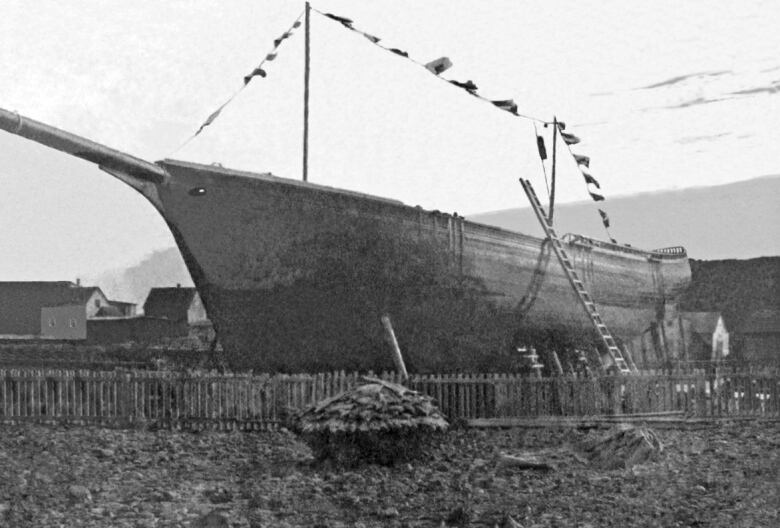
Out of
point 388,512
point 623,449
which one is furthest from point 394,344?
point 388,512

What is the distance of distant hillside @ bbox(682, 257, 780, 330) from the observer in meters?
42.8

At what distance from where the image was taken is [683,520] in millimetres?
8617

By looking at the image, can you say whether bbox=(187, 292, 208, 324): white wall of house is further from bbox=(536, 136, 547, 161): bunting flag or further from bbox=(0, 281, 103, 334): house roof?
bbox=(536, 136, 547, 161): bunting flag

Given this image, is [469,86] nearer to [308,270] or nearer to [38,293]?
[308,270]

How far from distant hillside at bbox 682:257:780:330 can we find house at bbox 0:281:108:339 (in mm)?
37859

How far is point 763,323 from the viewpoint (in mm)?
40625

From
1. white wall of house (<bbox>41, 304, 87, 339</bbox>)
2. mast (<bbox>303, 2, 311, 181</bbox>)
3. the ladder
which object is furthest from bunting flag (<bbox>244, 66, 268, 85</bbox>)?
white wall of house (<bbox>41, 304, 87, 339</bbox>)

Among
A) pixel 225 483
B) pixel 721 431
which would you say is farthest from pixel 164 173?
pixel 721 431

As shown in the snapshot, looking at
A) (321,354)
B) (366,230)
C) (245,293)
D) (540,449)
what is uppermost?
(366,230)

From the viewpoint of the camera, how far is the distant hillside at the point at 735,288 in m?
42.8

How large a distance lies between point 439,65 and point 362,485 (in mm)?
11698

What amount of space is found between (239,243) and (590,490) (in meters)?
9.55

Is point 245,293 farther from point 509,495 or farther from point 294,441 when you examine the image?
point 509,495

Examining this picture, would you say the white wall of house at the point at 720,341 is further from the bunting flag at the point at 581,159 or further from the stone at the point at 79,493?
the stone at the point at 79,493
